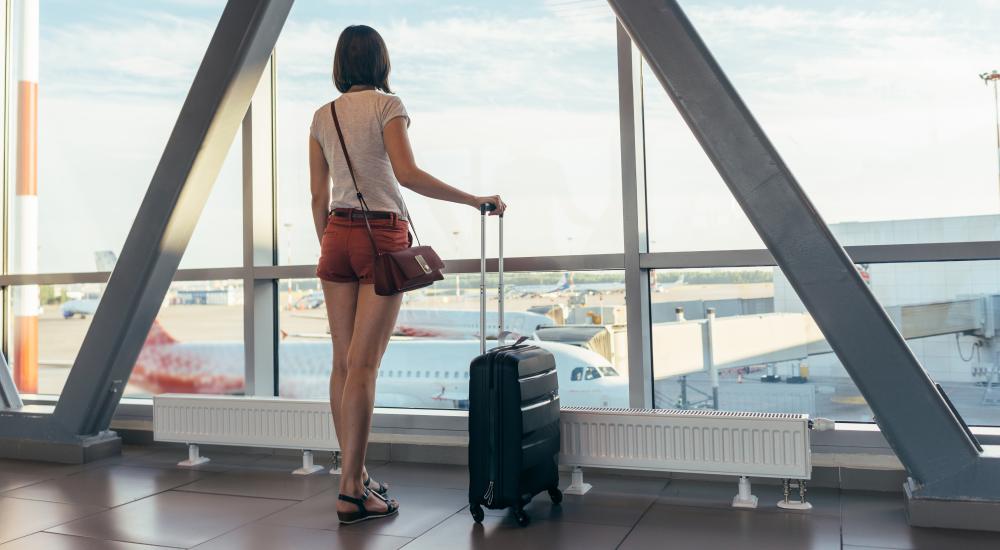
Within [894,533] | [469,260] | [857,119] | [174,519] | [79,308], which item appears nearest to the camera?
[894,533]

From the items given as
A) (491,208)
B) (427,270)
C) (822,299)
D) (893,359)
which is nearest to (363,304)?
(427,270)

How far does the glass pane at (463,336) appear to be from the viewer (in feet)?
11.7

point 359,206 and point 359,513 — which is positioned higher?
point 359,206

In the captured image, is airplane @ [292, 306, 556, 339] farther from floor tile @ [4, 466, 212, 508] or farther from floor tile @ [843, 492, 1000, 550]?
floor tile @ [843, 492, 1000, 550]

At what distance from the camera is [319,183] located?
9.39 ft

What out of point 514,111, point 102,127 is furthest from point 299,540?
point 102,127

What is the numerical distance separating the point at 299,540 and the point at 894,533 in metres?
1.78

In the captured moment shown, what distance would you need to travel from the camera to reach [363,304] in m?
2.71

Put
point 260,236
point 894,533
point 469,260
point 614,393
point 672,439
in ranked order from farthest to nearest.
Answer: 1. point 260,236
2. point 469,260
3. point 614,393
4. point 672,439
5. point 894,533

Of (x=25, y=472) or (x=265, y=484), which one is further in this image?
(x=25, y=472)

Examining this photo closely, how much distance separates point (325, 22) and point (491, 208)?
75.2 inches

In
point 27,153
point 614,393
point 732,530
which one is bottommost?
point 732,530

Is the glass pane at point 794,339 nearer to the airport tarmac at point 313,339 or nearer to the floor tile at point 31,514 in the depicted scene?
the airport tarmac at point 313,339

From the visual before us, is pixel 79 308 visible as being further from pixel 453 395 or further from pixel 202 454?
pixel 453 395
